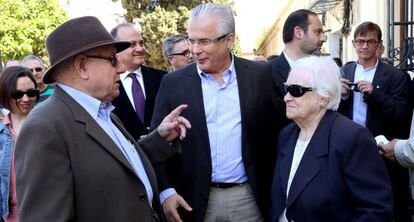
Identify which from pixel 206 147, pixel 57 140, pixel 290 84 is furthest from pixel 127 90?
pixel 57 140

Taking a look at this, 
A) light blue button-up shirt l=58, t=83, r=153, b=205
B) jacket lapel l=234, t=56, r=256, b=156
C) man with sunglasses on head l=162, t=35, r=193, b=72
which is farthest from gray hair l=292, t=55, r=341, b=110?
man with sunglasses on head l=162, t=35, r=193, b=72

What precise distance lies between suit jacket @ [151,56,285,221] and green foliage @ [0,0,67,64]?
1931 cm

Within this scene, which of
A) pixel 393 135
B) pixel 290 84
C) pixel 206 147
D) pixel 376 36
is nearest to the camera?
pixel 290 84

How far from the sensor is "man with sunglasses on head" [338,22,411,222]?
479cm

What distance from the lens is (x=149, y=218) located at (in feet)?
8.35

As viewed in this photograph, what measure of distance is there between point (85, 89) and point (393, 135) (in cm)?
354

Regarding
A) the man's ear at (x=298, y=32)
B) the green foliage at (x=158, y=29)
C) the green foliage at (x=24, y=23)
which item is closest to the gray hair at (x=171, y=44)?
the man's ear at (x=298, y=32)

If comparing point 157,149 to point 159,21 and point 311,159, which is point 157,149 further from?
point 159,21

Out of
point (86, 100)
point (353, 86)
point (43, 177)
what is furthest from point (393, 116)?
point (43, 177)

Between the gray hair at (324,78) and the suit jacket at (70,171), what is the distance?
1.19 metres

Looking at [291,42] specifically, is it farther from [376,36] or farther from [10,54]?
[10,54]

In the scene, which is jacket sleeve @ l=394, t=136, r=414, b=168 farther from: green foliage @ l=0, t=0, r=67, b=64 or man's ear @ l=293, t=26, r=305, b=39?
green foliage @ l=0, t=0, r=67, b=64

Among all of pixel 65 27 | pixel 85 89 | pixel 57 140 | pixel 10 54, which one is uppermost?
pixel 65 27

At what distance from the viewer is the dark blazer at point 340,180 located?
2.75 metres
